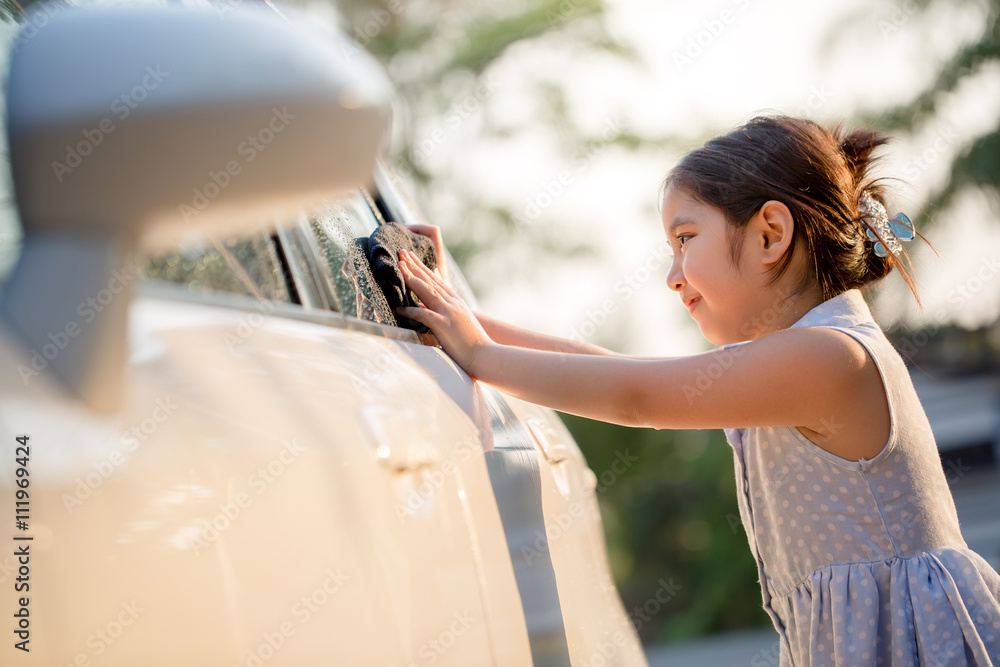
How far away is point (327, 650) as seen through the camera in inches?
35.2

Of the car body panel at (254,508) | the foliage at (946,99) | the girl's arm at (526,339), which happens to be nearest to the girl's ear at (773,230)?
the girl's arm at (526,339)

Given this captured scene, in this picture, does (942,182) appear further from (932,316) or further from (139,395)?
(139,395)

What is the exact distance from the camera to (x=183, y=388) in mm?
853

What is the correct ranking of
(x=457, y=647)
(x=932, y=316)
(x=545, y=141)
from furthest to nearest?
1. (x=545, y=141)
2. (x=932, y=316)
3. (x=457, y=647)

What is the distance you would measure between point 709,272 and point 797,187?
24 centimetres

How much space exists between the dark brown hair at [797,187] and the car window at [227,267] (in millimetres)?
898

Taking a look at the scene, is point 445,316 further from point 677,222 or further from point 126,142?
point 126,142

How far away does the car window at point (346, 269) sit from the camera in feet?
4.75

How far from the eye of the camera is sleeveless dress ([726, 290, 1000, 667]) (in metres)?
1.52

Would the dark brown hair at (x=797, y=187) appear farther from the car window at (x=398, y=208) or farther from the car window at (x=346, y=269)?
the car window at (x=346, y=269)

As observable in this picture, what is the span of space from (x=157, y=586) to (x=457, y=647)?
47 cm

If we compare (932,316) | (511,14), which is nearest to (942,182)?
(932,316)

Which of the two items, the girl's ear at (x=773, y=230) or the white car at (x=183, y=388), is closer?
the white car at (x=183, y=388)

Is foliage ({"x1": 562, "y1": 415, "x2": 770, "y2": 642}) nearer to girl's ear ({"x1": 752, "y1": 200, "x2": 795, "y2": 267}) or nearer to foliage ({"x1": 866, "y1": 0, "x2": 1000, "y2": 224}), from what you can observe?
foliage ({"x1": 866, "y1": 0, "x2": 1000, "y2": 224})
